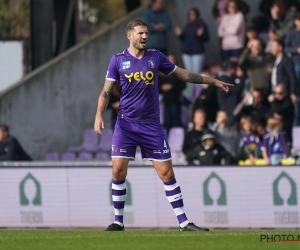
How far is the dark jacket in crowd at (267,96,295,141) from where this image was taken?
18.4 m

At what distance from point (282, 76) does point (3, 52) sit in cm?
719

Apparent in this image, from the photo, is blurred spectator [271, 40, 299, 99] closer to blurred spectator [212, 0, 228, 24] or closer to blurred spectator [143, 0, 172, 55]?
blurred spectator [212, 0, 228, 24]

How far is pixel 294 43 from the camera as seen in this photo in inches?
764

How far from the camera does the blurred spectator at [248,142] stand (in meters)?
17.7

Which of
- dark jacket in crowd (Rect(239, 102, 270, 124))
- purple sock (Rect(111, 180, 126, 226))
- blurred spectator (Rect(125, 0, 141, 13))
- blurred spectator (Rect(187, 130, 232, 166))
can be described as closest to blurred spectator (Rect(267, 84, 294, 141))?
dark jacket in crowd (Rect(239, 102, 270, 124))

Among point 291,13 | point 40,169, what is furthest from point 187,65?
point 40,169

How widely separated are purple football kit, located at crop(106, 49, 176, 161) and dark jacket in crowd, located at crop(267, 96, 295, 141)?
22.6ft

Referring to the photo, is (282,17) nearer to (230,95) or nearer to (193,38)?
(193,38)

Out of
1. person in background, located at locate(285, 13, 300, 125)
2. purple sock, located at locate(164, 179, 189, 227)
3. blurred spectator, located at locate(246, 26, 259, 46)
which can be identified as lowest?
purple sock, located at locate(164, 179, 189, 227)

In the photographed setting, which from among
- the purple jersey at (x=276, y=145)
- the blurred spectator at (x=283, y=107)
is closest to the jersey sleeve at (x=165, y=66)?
the purple jersey at (x=276, y=145)

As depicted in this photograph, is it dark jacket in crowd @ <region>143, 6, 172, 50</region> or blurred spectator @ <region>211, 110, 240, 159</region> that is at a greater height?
dark jacket in crowd @ <region>143, 6, 172, 50</region>

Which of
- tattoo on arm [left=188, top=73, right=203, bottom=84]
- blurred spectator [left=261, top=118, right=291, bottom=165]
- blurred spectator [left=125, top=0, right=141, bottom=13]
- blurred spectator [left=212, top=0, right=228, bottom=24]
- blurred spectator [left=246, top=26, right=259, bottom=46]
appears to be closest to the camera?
tattoo on arm [left=188, top=73, right=203, bottom=84]

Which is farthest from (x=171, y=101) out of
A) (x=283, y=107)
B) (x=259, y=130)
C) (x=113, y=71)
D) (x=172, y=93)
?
(x=113, y=71)

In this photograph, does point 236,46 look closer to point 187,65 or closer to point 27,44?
point 187,65
